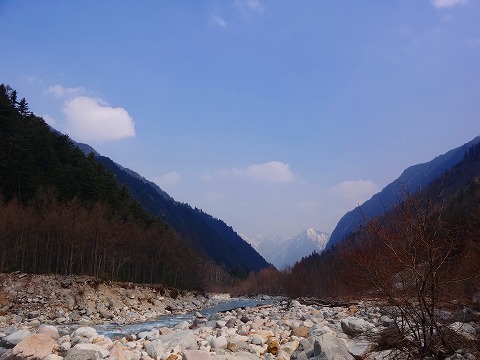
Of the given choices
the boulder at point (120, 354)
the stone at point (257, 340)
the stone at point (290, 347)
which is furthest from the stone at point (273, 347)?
the boulder at point (120, 354)

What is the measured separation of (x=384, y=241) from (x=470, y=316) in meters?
5.69

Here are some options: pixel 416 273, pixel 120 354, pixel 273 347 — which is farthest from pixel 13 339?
pixel 416 273

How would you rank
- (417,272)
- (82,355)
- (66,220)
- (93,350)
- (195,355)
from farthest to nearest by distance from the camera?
(66,220)
(93,350)
(82,355)
(195,355)
(417,272)

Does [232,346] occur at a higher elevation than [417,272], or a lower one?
lower

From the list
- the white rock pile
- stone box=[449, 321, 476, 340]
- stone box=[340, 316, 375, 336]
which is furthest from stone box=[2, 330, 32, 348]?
stone box=[449, 321, 476, 340]

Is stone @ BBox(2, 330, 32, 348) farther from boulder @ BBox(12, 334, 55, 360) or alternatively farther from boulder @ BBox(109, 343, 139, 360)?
boulder @ BBox(109, 343, 139, 360)

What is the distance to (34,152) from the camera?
5847 centimetres

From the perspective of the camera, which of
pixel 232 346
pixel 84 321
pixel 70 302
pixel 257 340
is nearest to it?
pixel 232 346

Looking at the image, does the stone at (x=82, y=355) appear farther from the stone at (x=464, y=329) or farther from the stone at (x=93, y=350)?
the stone at (x=464, y=329)

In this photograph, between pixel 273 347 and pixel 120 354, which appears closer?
pixel 120 354

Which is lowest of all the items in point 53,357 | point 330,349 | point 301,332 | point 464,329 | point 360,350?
point 301,332

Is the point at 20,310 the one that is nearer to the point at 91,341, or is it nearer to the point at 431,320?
the point at 91,341

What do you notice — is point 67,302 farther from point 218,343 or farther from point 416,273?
point 416,273

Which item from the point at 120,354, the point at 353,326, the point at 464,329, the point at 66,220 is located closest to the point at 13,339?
the point at 120,354
